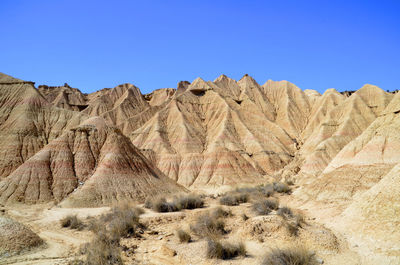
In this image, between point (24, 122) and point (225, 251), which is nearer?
point (225, 251)

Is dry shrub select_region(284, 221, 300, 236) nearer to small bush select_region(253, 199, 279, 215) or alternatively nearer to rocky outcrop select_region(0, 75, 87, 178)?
small bush select_region(253, 199, 279, 215)

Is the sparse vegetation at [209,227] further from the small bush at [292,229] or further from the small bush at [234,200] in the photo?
the small bush at [234,200]

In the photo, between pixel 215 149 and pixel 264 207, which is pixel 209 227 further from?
pixel 215 149

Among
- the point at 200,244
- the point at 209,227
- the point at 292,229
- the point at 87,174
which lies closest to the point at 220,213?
the point at 209,227

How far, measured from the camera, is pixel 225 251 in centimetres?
1205

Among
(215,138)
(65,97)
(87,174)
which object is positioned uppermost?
(65,97)

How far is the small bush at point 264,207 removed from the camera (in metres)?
18.4

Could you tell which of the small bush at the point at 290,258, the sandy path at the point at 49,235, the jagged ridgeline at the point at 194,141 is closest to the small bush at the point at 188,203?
the sandy path at the point at 49,235

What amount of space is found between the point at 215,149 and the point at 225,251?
5020 cm

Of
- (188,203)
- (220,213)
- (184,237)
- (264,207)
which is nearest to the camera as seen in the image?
(184,237)

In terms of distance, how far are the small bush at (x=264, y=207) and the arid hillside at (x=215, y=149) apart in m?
2.87

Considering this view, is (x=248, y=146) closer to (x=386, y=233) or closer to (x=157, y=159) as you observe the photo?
(x=157, y=159)

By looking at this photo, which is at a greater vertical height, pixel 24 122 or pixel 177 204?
pixel 24 122

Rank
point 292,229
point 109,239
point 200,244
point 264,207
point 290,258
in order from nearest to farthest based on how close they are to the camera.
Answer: point 290,258 → point 292,229 → point 200,244 → point 109,239 → point 264,207
